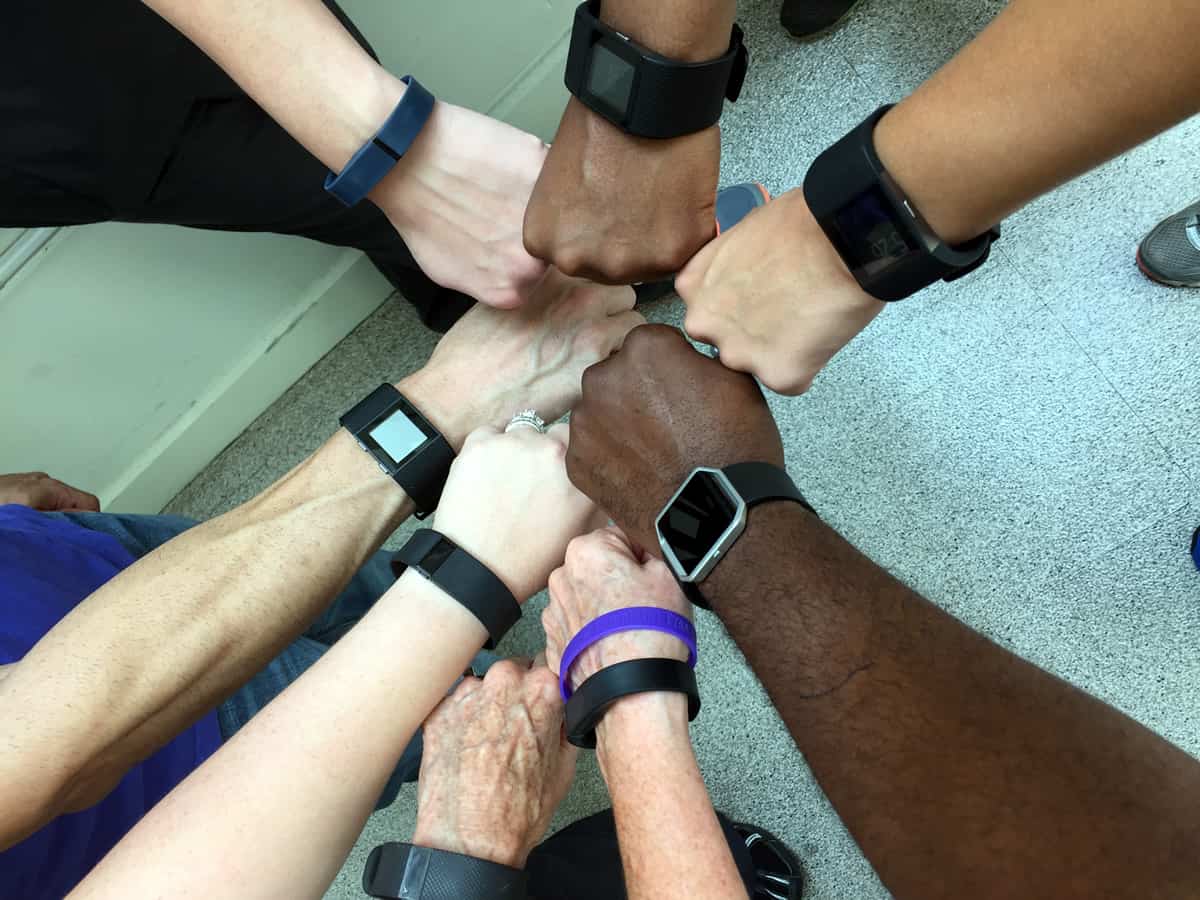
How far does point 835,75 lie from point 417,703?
123cm

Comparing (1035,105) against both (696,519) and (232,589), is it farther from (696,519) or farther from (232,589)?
(232,589)

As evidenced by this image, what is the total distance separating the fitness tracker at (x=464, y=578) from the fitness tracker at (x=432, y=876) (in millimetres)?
204

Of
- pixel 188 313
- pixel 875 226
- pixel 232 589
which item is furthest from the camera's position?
pixel 188 313

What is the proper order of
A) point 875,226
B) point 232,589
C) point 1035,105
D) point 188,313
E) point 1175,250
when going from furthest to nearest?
point 188,313 < point 1175,250 < point 232,589 < point 875,226 < point 1035,105

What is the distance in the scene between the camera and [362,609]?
110 cm

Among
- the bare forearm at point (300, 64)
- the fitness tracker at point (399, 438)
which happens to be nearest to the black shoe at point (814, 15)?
the bare forearm at point (300, 64)

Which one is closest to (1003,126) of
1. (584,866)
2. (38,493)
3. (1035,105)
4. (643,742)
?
(1035,105)

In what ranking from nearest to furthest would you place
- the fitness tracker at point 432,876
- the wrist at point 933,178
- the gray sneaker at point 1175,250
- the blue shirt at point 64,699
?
the wrist at point 933,178
the fitness tracker at point 432,876
the blue shirt at point 64,699
the gray sneaker at point 1175,250

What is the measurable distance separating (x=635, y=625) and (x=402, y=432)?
0.38 meters

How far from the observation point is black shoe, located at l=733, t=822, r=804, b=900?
1.10m

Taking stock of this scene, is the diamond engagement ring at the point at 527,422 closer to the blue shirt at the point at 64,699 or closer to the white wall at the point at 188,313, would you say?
the blue shirt at the point at 64,699

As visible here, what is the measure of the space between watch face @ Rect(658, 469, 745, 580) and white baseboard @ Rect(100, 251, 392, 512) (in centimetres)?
97

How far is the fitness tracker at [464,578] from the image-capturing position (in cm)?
78

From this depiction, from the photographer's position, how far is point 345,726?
70 cm
